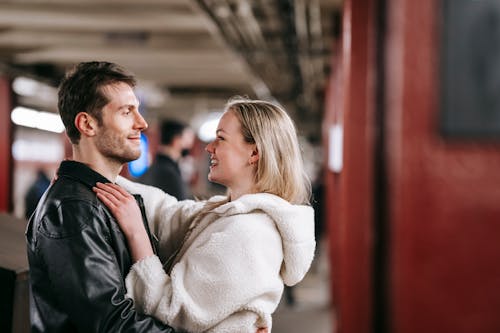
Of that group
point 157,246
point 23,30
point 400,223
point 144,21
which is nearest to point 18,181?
point 23,30

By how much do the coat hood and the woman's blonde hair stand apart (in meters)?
0.10

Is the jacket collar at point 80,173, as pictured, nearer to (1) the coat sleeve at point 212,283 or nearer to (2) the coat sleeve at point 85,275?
(2) the coat sleeve at point 85,275

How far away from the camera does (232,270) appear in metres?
1.89

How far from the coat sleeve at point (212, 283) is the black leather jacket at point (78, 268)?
6cm

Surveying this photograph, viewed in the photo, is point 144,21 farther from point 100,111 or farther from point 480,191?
point 480,191

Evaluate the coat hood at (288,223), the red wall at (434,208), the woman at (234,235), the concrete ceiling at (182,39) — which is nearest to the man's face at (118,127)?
the woman at (234,235)

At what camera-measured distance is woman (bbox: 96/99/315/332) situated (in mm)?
1882

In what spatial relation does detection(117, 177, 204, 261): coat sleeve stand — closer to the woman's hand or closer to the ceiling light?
the woman's hand

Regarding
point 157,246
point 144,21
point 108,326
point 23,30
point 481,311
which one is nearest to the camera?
point 481,311

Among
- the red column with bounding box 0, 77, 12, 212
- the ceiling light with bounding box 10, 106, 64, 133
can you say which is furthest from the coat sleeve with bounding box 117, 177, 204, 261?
the ceiling light with bounding box 10, 106, 64, 133

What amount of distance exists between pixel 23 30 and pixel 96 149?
7156 mm

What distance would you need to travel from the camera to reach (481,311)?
1374 millimetres

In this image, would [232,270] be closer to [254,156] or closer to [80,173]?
[254,156]

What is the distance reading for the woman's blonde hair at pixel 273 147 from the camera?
2188mm
